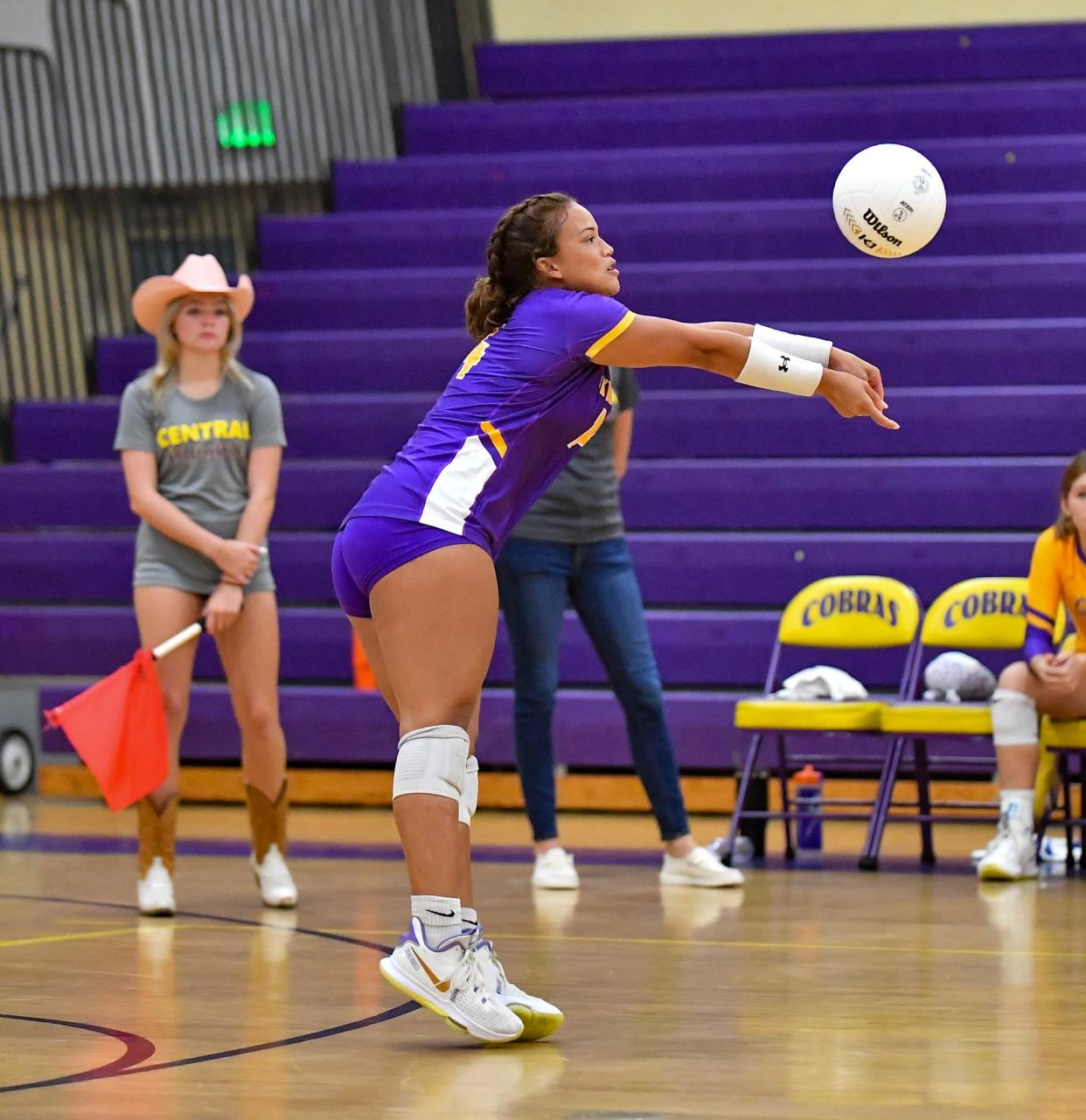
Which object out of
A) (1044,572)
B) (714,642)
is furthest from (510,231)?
(714,642)

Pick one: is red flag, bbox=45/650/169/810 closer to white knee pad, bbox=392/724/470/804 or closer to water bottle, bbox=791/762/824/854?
white knee pad, bbox=392/724/470/804

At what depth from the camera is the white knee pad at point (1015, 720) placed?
604 cm

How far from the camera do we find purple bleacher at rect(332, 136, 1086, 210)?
9.70 m

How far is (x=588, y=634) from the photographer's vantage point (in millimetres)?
5844

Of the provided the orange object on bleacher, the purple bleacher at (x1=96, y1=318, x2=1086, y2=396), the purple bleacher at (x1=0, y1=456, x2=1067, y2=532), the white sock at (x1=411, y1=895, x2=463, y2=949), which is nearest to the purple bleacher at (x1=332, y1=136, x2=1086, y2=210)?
the purple bleacher at (x1=96, y1=318, x2=1086, y2=396)

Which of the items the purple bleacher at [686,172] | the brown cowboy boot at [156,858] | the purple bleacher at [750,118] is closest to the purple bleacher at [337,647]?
the purple bleacher at [686,172]

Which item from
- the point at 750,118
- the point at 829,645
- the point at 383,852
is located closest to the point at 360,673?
the point at 383,852

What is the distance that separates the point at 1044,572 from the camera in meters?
6.12

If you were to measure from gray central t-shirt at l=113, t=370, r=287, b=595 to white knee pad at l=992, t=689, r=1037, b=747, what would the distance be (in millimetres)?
2235

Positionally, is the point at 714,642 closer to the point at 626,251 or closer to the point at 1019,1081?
the point at 626,251

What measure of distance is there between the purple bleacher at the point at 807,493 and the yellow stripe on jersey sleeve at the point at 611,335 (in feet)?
16.4

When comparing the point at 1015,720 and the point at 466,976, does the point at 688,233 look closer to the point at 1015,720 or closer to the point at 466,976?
the point at 1015,720

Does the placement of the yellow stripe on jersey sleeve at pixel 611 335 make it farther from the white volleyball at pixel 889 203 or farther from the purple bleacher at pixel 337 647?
the purple bleacher at pixel 337 647

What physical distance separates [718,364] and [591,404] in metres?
0.23
